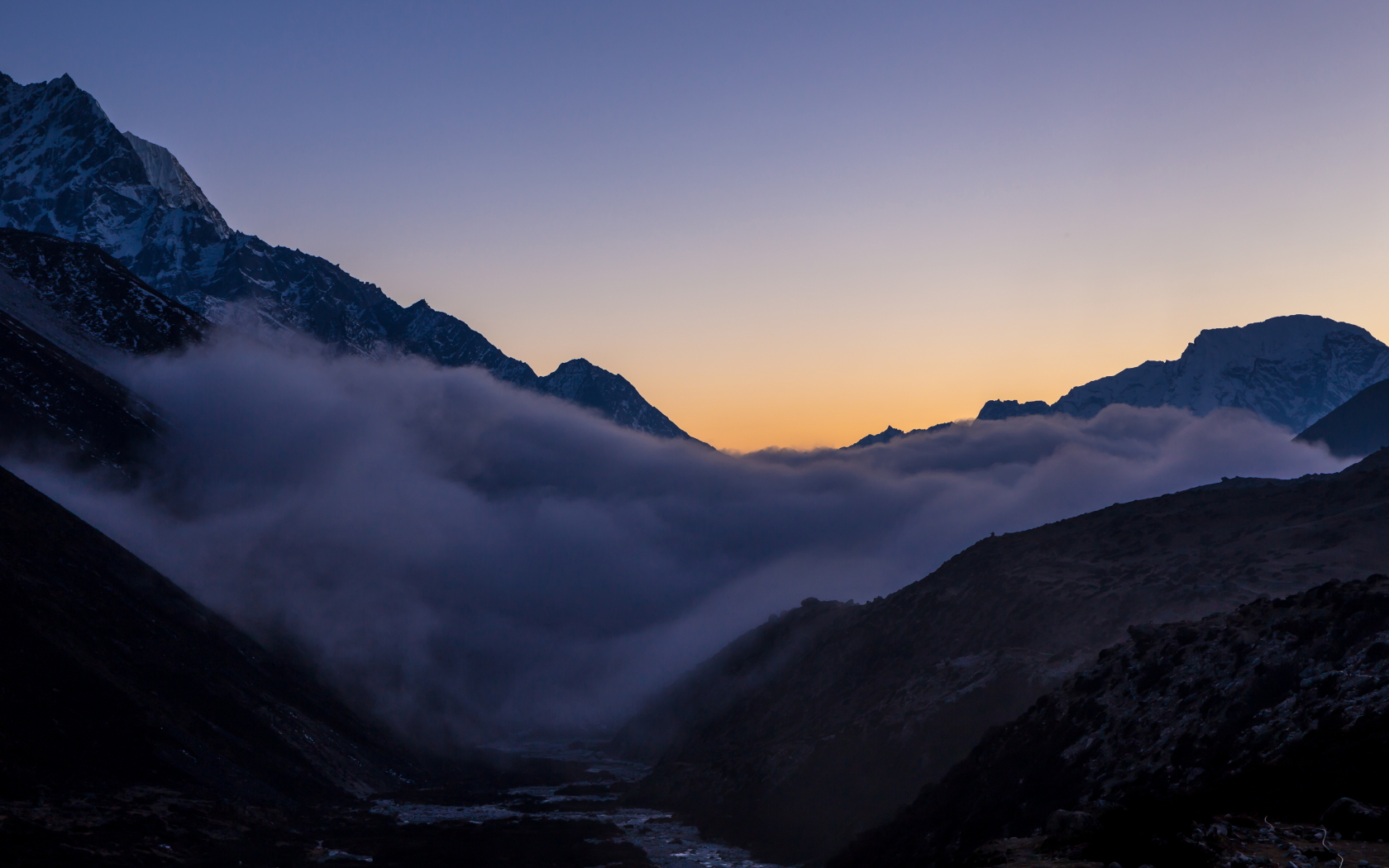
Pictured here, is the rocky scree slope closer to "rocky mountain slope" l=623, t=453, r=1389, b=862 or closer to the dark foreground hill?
the dark foreground hill

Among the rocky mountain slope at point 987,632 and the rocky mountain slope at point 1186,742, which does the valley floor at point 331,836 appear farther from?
the rocky mountain slope at point 1186,742

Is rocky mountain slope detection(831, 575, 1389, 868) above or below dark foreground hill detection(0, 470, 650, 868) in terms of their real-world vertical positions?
above

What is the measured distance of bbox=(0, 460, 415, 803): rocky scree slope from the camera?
11556 cm

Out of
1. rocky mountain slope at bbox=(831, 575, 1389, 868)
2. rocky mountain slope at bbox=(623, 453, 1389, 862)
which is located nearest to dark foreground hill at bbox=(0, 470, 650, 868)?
rocky mountain slope at bbox=(623, 453, 1389, 862)

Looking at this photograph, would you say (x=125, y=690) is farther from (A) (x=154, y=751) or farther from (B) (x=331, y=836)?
(B) (x=331, y=836)

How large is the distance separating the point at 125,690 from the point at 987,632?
126 metres

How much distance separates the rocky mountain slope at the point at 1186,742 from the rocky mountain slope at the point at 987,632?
2911 cm

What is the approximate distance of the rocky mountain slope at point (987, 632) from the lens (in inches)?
4461

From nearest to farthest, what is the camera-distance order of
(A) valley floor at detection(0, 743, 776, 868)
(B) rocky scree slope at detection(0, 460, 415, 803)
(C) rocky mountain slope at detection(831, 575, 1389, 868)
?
(C) rocky mountain slope at detection(831, 575, 1389, 868) < (A) valley floor at detection(0, 743, 776, 868) < (B) rocky scree slope at detection(0, 460, 415, 803)

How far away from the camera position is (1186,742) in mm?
61688

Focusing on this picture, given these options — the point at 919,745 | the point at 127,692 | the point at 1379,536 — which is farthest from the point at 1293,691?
the point at 127,692

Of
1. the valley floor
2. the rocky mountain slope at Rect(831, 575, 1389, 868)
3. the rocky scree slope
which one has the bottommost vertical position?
the valley floor

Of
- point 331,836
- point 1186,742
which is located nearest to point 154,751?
point 331,836

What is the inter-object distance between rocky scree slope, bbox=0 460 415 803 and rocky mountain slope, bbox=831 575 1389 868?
94965mm
